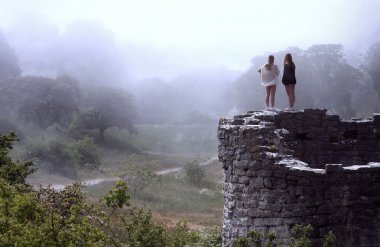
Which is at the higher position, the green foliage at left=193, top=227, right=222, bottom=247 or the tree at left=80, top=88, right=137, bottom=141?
the tree at left=80, top=88, right=137, bottom=141

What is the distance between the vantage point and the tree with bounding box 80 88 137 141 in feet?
162

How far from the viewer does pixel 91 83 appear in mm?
58031

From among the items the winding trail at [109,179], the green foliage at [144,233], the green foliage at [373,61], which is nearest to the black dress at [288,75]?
the green foliage at [144,233]

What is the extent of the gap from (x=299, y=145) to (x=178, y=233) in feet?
9.78

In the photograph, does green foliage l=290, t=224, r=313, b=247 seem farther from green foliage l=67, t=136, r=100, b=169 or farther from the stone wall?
green foliage l=67, t=136, r=100, b=169

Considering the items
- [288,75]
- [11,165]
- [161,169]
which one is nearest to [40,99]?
[161,169]

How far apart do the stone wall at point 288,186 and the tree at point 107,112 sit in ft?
134

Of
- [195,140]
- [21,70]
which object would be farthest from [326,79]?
[21,70]

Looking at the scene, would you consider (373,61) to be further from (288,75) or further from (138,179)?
(288,75)

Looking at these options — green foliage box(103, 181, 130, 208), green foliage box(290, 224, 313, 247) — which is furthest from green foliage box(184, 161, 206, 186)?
green foliage box(103, 181, 130, 208)

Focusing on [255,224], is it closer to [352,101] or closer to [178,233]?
[178,233]

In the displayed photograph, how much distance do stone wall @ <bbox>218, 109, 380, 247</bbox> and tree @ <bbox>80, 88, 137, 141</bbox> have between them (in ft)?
134

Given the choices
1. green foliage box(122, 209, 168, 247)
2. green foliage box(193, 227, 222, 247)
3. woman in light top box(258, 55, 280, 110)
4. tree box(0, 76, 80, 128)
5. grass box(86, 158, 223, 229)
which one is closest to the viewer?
green foliage box(122, 209, 168, 247)

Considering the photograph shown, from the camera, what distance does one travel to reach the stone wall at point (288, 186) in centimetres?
691
